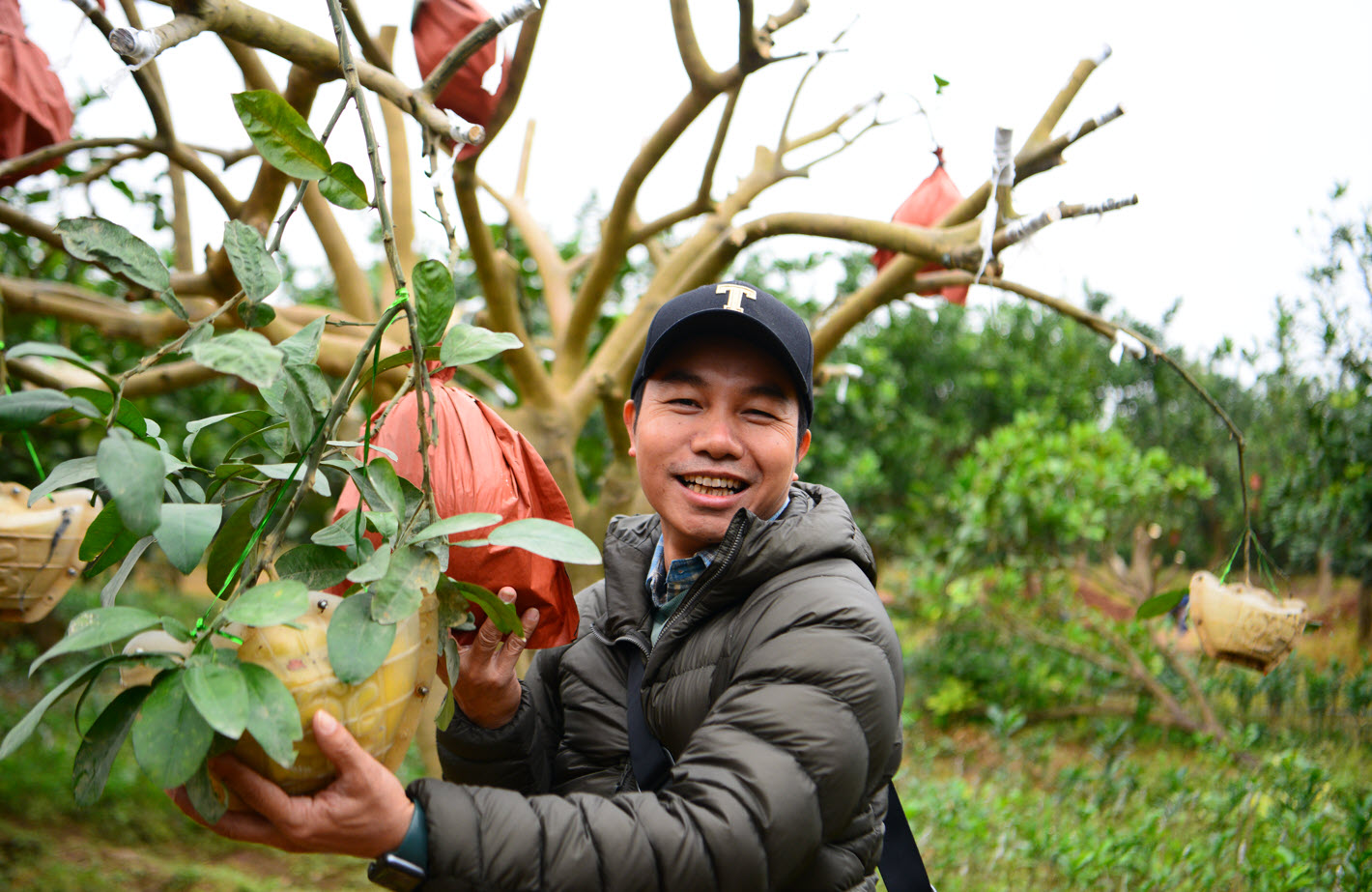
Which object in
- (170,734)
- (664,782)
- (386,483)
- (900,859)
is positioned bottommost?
(900,859)

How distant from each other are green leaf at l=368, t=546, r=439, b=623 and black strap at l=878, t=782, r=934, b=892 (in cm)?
95

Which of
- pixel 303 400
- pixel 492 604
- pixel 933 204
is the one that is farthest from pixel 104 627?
pixel 933 204

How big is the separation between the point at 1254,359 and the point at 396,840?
6114 millimetres

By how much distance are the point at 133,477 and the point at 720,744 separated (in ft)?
2.26

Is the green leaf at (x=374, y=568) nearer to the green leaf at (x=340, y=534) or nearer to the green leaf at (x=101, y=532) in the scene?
the green leaf at (x=340, y=534)

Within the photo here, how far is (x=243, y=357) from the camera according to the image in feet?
2.85

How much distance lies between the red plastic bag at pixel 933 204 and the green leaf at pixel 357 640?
7.71 ft

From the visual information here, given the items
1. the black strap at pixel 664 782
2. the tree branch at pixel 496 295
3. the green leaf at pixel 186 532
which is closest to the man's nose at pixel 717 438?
the black strap at pixel 664 782

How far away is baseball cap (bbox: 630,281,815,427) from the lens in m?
1.42

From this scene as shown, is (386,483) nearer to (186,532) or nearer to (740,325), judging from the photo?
(186,532)

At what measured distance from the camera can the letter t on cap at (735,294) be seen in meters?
1.42

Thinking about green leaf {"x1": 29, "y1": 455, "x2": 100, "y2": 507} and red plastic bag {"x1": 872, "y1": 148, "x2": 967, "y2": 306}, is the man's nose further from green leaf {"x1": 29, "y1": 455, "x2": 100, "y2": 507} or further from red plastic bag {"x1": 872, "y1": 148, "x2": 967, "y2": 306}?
red plastic bag {"x1": 872, "y1": 148, "x2": 967, "y2": 306}

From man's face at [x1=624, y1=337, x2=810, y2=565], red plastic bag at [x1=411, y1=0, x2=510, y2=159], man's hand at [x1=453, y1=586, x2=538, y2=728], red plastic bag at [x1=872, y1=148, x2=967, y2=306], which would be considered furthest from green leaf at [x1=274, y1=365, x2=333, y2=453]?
red plastic bag at [x1=872, y1=148, x2=967, y2=306]

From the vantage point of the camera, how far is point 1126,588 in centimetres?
668
